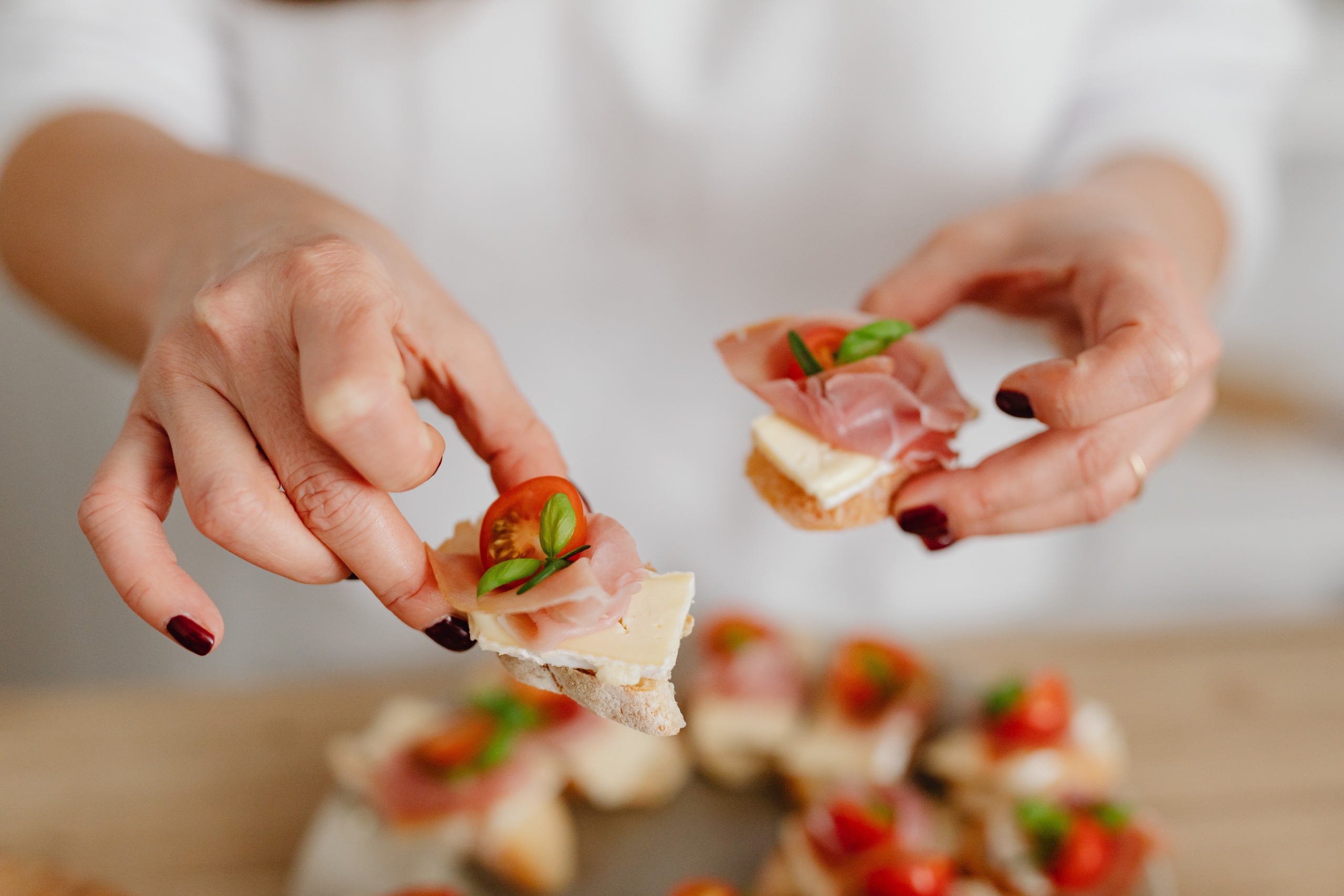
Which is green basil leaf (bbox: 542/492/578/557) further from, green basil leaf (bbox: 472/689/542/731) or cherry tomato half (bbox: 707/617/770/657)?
cherry tomato half (bbox: 707/617/770/657)

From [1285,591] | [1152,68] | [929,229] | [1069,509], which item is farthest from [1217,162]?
[1285,591]

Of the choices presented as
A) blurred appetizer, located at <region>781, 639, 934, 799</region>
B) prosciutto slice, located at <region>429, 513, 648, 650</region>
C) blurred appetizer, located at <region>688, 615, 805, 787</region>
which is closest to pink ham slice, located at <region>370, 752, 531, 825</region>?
blurred appetizer, located at <region>688, 615, 805, 787</region>

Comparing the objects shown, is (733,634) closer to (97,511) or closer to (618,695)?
(618,695)

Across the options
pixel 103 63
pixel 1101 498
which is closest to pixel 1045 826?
pixel 1101 498

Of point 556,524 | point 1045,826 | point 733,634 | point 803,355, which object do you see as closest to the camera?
point 556,524

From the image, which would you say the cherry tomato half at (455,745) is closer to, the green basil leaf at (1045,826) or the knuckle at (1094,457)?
the green basil leaf at (1045,826)

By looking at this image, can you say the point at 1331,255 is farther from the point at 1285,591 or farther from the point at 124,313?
the point at 124,313
